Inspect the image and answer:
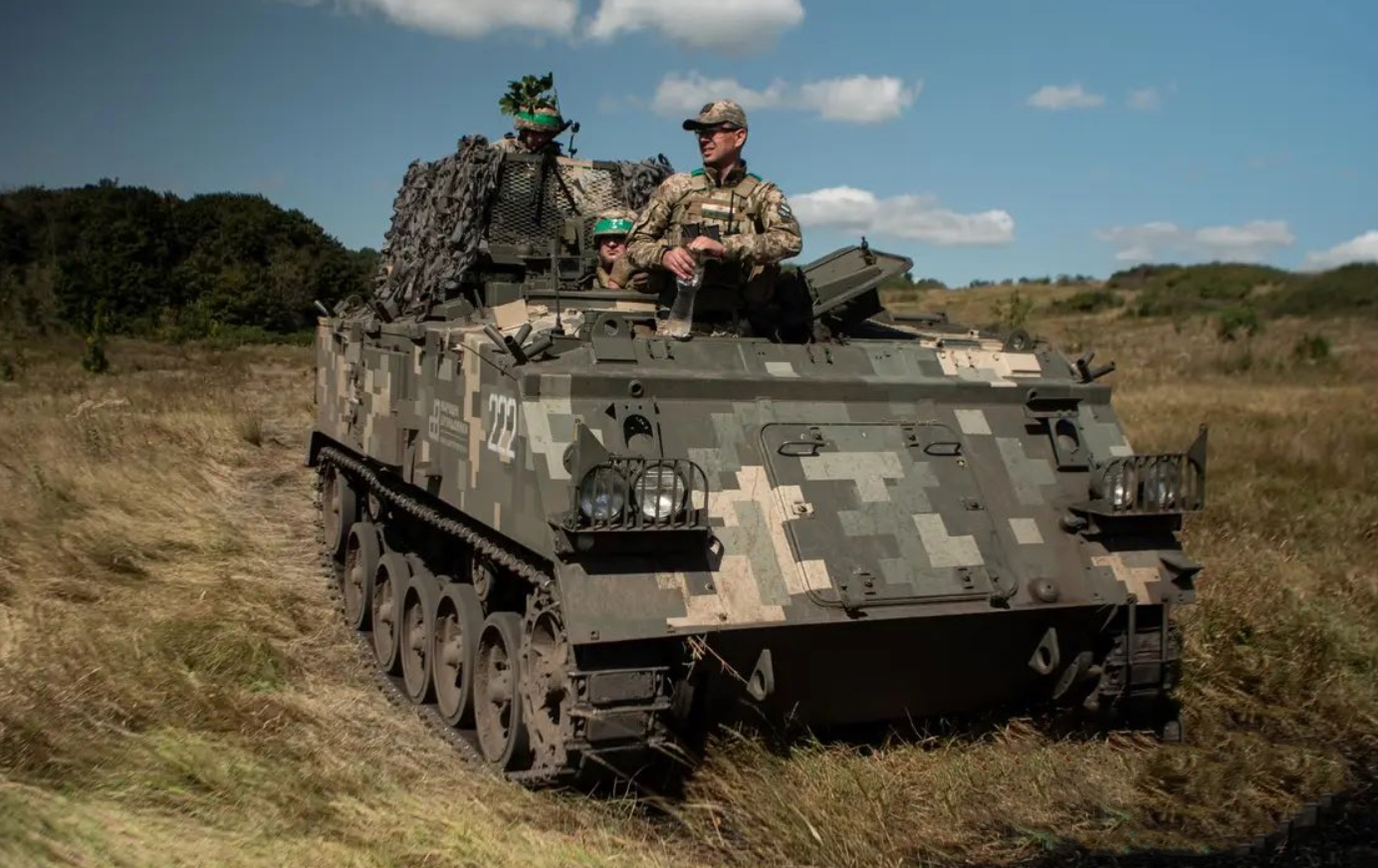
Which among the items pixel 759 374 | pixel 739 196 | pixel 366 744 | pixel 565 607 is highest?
pixel 739 196

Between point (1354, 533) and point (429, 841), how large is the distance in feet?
28.1

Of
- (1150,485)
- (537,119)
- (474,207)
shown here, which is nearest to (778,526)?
(1150,485)

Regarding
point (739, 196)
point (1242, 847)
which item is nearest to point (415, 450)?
point (739, 196)

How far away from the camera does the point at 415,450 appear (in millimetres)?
7824

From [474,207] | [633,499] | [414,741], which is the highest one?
[474,207]

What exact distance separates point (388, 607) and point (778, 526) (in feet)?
13.2

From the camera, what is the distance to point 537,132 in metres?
10.5

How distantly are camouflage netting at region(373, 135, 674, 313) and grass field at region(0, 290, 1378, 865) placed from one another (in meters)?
2.51

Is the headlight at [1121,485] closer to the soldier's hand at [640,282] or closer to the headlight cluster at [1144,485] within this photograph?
the headlight cluster at [1144,485]

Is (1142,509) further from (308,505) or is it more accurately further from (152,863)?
(308,505)

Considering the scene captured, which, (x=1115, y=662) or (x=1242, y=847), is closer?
(x=1242, y=847)

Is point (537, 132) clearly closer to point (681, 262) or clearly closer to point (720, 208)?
point (720, 208)

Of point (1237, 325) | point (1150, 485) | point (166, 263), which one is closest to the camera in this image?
point (1150, 485)

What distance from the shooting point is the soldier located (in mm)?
10398
